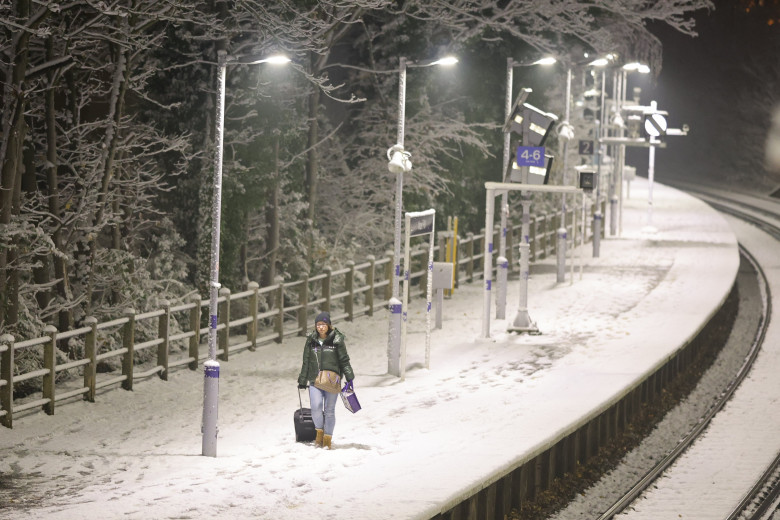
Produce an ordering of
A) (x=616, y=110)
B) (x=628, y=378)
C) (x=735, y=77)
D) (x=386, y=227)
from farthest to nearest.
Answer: (x=735, y=77)
(x=616, y=110)
(x=386, y=227)
(x=628, y=378)

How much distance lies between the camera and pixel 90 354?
19688mm

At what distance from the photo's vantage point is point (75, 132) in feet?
77.6

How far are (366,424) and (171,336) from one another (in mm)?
4937

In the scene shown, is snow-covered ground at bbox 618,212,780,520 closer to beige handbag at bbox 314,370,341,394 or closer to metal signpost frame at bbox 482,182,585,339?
beige handbag at bbox 314,370,341,394

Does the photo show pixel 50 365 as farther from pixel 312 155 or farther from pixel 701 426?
pixel 312 155

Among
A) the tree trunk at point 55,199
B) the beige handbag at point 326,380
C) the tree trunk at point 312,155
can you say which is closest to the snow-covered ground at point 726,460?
the beige handbag at point 326,380

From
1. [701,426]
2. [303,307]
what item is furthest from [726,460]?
[303,307]

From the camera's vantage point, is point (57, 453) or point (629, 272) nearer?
point (57, 453)

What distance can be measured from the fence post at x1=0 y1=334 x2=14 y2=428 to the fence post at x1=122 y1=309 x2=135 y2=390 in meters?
2.84

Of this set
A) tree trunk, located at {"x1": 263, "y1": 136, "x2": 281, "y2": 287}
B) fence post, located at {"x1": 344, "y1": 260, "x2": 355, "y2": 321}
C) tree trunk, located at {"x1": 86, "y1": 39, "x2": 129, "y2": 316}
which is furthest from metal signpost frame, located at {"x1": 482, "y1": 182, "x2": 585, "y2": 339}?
tree trunk, located at {"x1": 86, "y1": 39, "x2": 129, "y2": 316}

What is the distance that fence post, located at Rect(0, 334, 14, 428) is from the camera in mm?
17953

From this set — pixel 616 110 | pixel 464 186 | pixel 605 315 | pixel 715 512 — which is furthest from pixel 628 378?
pixel 616 110

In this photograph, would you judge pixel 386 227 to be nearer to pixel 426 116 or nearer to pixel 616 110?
pixel 426 116

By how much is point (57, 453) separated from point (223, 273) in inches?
443
